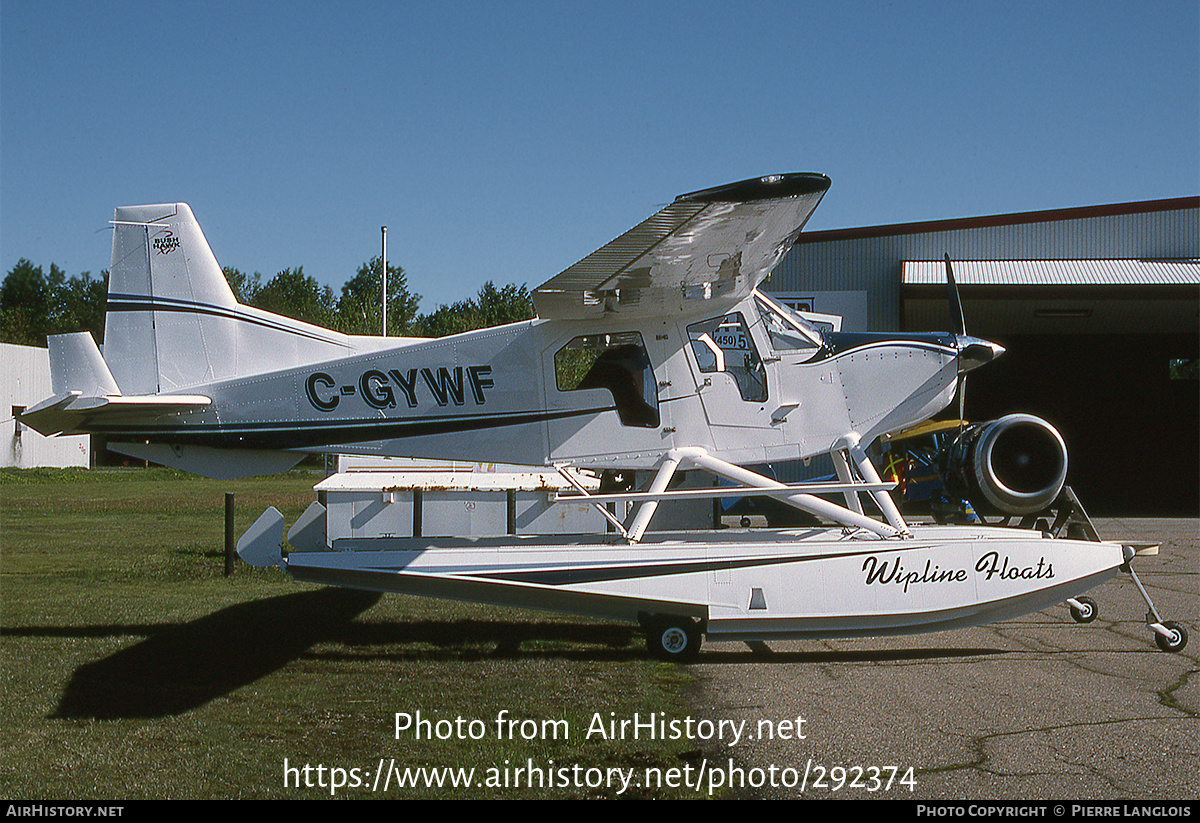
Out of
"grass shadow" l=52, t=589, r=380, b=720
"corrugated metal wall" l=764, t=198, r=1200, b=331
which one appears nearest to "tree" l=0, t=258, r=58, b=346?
"corrugated metal wall" l=764, t=198, r=1200, b=331

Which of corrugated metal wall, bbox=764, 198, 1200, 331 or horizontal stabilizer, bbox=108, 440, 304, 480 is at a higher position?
corrugated metal wall, bbox=764, 198, 1200, 331

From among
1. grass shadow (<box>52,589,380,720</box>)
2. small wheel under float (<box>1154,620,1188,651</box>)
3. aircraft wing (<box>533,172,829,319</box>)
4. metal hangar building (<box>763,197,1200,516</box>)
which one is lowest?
grass shadow (<box>52,589,380,720</box>)

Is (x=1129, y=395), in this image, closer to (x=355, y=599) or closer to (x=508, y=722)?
(x=355, y=599)

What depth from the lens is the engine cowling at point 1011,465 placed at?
7988mm

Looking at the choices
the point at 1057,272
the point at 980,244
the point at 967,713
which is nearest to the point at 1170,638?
the point at 967,713

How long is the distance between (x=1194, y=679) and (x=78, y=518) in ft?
66.1

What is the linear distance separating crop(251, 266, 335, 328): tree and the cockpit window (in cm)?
5931

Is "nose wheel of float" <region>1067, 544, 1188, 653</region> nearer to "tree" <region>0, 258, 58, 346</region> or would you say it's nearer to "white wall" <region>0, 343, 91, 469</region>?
"white wall" <region>0, 343, 91, 469</region>

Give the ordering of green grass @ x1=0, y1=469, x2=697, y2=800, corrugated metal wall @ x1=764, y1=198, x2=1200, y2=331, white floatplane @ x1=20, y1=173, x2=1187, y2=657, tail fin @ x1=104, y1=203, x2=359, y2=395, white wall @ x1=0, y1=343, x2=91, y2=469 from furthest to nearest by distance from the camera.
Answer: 1. white wall @ x1=0, y1=343, x2=91, y2=469
2. corrugated metal wall @ x1=764, y1=198, x2=1200, y2=331
3. tail fin @ x1=104, y1=203, x2=359, y2=395
4. white floatplane @ x1=20, y1=173, x2=1187, y2=657
5. green grass @ x1=0, y1=469, x2=697, y2=800

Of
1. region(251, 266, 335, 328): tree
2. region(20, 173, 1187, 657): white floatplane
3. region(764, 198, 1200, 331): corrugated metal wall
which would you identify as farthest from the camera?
region(251, 266, 335, 328): tree

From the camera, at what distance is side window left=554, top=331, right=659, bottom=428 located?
25.7ft

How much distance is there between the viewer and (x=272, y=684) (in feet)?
21.4

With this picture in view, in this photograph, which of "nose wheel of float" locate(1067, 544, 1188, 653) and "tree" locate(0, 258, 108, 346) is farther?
"tree" locate(0, 258, 108, 346)

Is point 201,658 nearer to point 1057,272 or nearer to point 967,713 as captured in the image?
point 967,713
